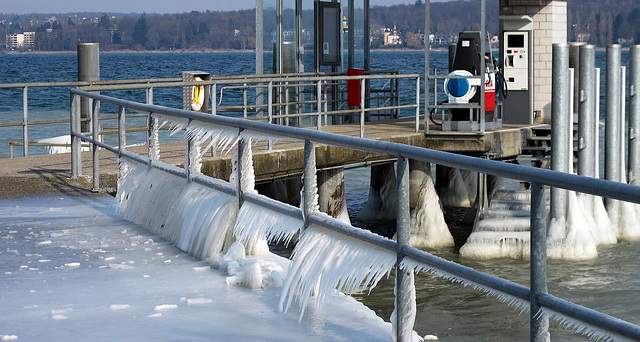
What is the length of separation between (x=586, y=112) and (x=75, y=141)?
Answer: 778 centimetres

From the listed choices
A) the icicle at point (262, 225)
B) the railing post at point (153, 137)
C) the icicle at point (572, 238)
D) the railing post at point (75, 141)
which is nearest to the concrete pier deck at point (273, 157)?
the railing post at point (75, 141)

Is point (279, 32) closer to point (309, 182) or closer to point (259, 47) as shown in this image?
point (259, 47)

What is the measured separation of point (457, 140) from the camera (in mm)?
14617

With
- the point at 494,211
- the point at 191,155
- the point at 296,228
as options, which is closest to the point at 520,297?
the point at 296,228

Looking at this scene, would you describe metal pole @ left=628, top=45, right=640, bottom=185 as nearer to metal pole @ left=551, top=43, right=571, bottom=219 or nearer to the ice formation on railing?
metal pole @ left=551, top=43, right=571, bottom=219

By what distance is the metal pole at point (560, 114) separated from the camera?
12.9 m

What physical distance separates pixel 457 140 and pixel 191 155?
8676mm

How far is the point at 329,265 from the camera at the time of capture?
4.45m

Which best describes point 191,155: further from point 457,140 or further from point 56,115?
point 56,115

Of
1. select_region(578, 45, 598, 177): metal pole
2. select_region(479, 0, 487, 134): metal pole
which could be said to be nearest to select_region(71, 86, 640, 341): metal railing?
select_region(479, 0, 487, 134): metal pole

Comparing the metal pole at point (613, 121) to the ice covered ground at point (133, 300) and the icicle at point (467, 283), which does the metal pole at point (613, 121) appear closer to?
the ice covered ground at point (133, 300)

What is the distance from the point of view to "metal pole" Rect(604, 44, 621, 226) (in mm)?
14383

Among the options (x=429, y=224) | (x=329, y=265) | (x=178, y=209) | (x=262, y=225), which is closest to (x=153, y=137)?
(x=178, y=209)

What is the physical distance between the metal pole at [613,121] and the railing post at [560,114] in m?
1.67
